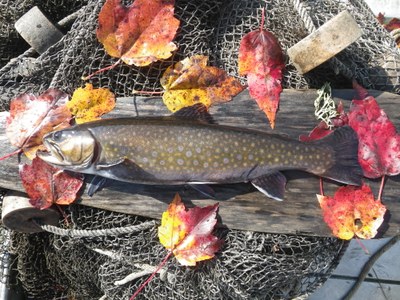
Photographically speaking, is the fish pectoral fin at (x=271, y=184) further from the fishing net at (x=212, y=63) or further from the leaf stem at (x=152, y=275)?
the leaf stem at (x=152, y=275)

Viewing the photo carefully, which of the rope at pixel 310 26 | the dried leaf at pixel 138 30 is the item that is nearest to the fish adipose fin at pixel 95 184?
the dried leaf at pixel 138 30

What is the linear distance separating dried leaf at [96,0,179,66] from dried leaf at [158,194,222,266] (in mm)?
814

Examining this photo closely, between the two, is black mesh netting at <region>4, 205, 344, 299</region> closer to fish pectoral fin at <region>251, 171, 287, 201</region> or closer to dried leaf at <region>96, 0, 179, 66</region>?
fish pectoral fin at <region>251, 171, 287, 201</region>

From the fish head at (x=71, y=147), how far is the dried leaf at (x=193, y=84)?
499mm

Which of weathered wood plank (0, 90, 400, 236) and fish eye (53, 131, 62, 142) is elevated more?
fish eye (53, 131, 62, 142)

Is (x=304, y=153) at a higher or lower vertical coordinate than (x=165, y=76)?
lower

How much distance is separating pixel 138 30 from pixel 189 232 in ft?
3.71

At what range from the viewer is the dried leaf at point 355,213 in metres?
2.15

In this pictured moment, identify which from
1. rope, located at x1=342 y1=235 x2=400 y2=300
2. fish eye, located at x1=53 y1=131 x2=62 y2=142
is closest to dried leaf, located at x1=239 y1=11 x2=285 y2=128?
fish eye, located at x1=53 y1=131 x2=62 y2=142

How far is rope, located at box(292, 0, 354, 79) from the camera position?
218cm

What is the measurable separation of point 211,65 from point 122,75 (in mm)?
519

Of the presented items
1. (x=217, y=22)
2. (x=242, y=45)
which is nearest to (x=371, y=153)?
(x=242, y=45)

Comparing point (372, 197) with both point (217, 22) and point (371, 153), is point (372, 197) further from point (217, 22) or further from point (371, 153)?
point (217, 22)

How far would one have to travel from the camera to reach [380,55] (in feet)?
7.86
